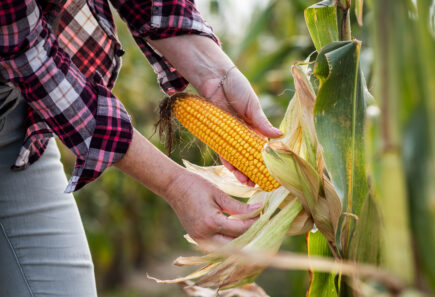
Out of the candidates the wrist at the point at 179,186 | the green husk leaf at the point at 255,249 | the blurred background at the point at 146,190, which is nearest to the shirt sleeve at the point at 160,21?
the wrist at the point at 179,186

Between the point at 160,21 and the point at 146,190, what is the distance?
351cm

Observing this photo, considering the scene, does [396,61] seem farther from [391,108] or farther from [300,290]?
[300,290]

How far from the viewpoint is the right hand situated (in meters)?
0.82

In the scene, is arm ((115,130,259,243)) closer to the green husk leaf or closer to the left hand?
the green husk leaf

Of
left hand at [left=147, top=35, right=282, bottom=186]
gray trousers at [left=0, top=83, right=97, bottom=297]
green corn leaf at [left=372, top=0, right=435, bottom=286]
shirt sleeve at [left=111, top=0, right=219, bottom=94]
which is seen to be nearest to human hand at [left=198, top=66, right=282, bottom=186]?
left hand at [left=147, top=35, right=282, bottom=186]

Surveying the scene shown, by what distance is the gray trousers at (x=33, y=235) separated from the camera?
926mm

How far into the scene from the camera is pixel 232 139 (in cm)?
90

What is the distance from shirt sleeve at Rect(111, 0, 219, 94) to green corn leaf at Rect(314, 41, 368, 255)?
0.38 metres

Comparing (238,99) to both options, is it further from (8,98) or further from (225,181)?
(8,98)

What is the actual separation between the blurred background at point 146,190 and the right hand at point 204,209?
183cm

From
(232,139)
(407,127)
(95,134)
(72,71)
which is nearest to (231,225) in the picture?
(232,139)

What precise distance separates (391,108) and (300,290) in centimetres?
224

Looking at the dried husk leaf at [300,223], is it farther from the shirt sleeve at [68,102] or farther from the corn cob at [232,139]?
the shirt sleeve at [68,102]

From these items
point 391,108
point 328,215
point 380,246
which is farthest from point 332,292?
point 391,108
